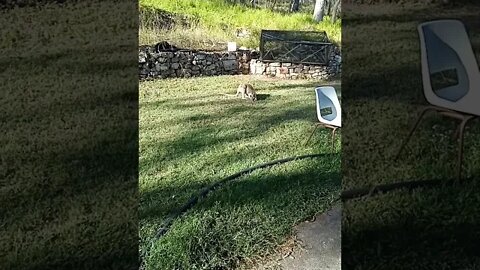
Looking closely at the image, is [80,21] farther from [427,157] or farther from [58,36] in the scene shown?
[427,157]

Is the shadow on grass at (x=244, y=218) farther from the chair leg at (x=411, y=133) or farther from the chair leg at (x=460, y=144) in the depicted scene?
the chair leg at (x=460, y=144)

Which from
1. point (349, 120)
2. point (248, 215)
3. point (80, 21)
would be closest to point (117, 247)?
point (248, 215)

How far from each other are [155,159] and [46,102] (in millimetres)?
486

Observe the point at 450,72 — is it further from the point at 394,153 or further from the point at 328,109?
the point at 328,109

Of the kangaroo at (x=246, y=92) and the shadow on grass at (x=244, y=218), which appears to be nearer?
the shadow on grass at (x=244, y=218)

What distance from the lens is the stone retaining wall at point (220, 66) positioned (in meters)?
2.48

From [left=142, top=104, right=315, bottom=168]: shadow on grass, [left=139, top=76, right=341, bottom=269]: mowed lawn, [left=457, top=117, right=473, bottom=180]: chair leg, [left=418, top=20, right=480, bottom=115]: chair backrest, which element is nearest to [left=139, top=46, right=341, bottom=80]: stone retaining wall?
[left=139, top=76, right=341, bottom=269]: mowed lawn

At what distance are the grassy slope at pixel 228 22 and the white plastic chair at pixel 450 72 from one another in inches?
14.7

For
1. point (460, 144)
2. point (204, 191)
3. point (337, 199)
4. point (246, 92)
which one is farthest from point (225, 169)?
point (460, 144)

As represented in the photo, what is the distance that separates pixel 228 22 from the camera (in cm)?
263

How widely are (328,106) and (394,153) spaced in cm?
33

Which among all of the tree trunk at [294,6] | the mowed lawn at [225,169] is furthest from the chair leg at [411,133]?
the tree trunk at [294,6]

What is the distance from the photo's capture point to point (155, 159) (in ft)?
7.89

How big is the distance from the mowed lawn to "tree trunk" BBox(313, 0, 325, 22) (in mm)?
275
